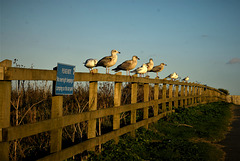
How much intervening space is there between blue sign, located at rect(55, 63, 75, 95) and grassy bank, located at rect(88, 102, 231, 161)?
4.97 feet

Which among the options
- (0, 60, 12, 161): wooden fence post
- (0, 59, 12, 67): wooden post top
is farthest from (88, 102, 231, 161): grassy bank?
(0, 59, 12, 67): wooden post top

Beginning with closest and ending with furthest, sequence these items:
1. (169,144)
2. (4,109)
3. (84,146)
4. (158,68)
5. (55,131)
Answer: (4,109) → (55,131) → (84,146) → (169,144) → (158,68)

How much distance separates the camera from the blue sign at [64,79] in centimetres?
432

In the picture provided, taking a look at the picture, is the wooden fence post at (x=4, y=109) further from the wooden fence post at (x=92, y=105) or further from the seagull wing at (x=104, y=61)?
the seagull wing at (x=104, y=61)

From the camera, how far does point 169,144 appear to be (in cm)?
→ 664

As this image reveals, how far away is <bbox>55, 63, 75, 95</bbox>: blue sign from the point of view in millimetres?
4320

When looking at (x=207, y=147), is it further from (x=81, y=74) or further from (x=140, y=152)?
(x=81, y=74)

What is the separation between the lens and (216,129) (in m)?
9.44

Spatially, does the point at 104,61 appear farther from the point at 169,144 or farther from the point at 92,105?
the point at 169,144

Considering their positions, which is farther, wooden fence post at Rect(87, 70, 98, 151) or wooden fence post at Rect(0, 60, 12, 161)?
wooden fence post at Rect(87, 70, 98, 151)

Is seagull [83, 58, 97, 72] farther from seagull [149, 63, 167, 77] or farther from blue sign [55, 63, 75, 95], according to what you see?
seagull [149, 63, 167, 77]

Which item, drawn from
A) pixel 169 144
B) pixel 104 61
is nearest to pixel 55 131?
pixel 169 144

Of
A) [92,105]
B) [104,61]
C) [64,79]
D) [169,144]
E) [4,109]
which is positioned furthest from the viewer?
[104,61]

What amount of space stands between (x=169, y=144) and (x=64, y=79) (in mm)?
3489
